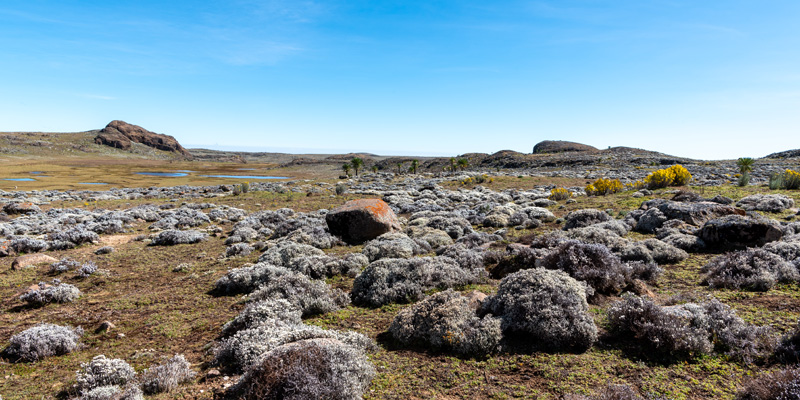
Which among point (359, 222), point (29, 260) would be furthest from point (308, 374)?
point (29, 260)

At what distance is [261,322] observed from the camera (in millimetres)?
6391

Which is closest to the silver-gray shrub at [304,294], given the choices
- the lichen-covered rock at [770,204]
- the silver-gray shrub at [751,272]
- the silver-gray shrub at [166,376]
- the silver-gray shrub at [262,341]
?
the silver-gray shrub at [262,341]

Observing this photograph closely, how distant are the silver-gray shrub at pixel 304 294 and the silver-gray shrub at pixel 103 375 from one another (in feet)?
9.03

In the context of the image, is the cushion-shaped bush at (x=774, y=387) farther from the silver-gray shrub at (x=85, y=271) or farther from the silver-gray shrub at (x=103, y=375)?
Answer: the silver-gray shrub at (x=85, y=271)

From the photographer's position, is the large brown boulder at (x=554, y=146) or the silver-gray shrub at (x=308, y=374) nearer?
the silver-gray shrub at (x=308, y=374)

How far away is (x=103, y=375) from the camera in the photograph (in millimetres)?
5023

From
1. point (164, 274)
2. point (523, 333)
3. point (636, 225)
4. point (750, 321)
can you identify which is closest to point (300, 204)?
point (164, 274)

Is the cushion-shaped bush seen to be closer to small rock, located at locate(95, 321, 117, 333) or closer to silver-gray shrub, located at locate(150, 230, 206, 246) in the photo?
small rock, located at locate(95, 321, 117, 333)

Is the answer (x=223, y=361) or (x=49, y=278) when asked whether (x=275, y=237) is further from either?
(x=223, y=361)

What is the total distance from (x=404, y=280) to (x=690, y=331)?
522 cm

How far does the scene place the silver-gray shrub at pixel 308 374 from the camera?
166 inches

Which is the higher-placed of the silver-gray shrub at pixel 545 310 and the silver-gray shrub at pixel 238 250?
the silver-gray shrub at pixel 545 310

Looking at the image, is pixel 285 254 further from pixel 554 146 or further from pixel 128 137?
pixel 128 137

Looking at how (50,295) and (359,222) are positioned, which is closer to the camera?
(50,295)
